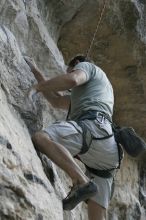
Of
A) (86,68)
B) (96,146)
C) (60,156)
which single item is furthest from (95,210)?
(86,68)

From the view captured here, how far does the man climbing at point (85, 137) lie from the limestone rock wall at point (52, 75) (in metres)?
0.20

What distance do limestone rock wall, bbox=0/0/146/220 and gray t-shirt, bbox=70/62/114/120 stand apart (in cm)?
45

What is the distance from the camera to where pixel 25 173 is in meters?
4.11

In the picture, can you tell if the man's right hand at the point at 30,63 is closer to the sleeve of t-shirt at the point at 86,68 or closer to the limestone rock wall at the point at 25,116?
the limestone rock wall at the point at 25,116

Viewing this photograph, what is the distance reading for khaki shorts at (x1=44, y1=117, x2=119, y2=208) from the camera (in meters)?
4.93

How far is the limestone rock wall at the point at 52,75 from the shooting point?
402cm

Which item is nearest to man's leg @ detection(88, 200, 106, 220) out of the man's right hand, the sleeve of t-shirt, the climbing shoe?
the climbing shoe

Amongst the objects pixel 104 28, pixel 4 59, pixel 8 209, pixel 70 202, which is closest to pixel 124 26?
pixel 104 28

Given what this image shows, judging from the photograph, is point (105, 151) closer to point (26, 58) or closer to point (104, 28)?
point (26, 58)

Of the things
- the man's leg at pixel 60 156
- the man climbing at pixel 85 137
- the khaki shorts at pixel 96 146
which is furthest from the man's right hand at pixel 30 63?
the man's leg at pixel 60 156

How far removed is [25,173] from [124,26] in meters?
4.07

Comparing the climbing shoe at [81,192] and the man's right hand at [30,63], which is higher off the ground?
the man's right hand at [30,63]

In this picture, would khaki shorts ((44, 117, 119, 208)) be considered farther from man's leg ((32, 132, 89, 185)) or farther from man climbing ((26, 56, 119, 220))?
man's leg ((32, 132, 89, 185))

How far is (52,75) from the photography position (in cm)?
647
